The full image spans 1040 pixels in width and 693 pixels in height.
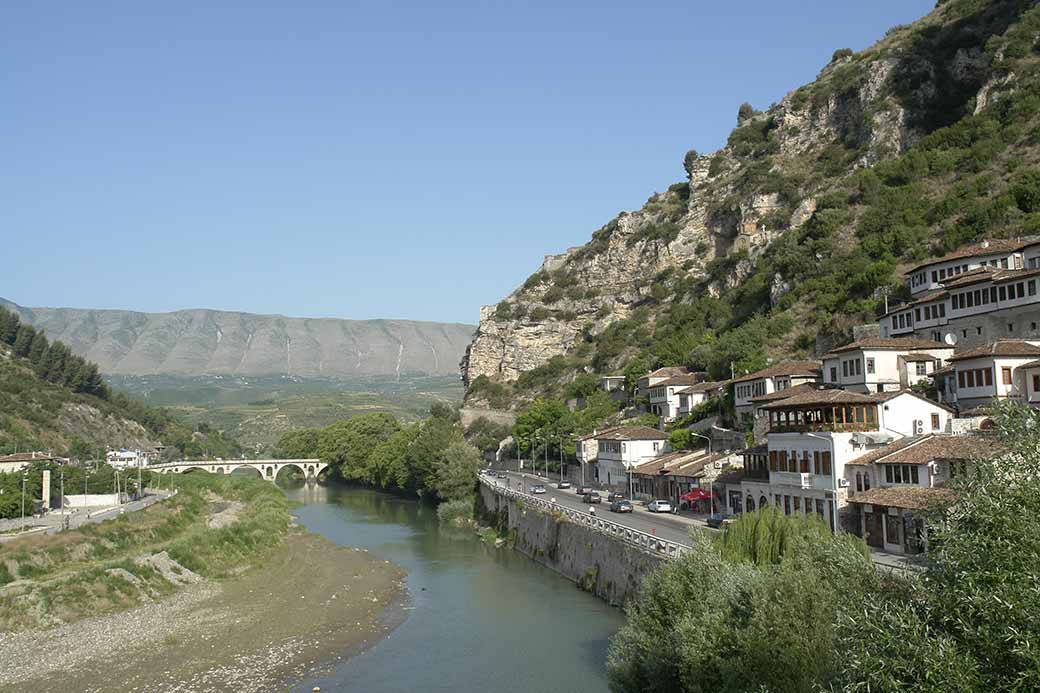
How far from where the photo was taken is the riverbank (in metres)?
34.8

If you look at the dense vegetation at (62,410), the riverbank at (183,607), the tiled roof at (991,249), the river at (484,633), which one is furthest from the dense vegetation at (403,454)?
the tiled roof at (991,249)

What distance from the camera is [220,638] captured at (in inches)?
1543

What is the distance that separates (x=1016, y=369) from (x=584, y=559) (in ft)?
73.7

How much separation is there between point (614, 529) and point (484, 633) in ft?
26.5

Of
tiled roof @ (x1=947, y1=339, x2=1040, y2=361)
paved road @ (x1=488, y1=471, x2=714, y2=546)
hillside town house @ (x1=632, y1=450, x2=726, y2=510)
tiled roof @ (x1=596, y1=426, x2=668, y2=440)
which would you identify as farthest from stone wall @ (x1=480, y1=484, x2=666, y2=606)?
tiled roof @ (x1=947, y1=339, x2=1040, y2=361)

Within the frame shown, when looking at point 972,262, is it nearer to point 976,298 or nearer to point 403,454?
point 976,298

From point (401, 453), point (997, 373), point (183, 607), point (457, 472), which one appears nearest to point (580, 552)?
point (183, 607)

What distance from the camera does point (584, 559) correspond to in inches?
1857

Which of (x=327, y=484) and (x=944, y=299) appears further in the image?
(x=327, y=484)

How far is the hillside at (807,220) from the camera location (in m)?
75.4

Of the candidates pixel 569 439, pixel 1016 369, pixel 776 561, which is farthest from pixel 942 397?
pixel 569 439

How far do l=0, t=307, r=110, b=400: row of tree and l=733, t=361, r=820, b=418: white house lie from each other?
5375 inches

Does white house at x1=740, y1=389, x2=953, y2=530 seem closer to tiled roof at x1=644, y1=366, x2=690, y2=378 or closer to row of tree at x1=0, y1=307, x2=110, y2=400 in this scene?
tiled roof at x1=644, y1=366, x2=690, y2=378

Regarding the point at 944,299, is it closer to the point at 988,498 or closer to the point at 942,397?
the point at 942,397
